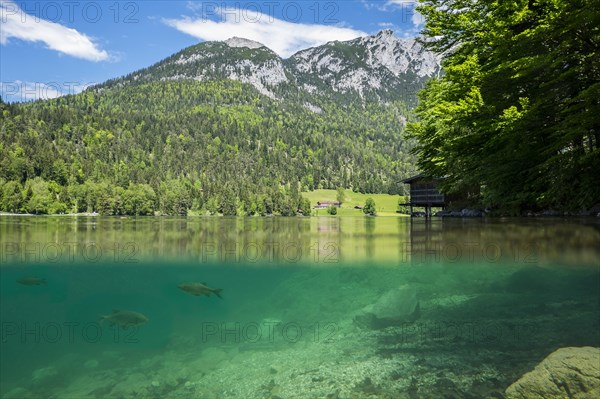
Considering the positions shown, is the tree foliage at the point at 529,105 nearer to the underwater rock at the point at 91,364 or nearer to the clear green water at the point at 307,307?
the clear green water at the point at 307,307

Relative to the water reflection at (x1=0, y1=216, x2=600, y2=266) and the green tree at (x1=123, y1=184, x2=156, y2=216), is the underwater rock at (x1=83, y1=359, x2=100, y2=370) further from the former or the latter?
the green tree at (x1=123, y1=184, x2=156, y2=216)

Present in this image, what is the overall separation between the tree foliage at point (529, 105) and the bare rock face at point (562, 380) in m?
4.50

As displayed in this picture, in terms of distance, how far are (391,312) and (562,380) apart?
10117mm

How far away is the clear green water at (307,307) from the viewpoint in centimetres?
1364

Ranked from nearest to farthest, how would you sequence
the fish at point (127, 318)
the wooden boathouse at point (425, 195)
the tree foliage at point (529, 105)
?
the tree foliage at point (529, 105) < the fish at point (127, 318) < the wooden boathouse at point (425, 195)

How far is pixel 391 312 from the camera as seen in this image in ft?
64.9

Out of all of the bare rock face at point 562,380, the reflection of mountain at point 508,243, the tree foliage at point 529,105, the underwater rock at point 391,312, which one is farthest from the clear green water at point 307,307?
the tree foliage at point 529,105

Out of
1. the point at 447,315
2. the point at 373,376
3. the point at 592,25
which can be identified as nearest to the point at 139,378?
the point at 373,376

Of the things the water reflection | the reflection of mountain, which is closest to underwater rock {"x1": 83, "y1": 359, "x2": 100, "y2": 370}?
the water reflection

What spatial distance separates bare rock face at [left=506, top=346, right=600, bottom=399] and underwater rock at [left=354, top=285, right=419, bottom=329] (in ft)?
29.3

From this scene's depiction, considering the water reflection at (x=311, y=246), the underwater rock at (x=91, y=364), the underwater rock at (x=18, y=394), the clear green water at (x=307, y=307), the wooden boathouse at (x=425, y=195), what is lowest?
the underwater rock at (x=91, y=364)

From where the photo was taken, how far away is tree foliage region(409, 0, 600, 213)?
885 cm

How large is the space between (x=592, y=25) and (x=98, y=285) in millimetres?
33601

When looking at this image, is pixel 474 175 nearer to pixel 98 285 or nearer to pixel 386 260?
pixel 386 260
